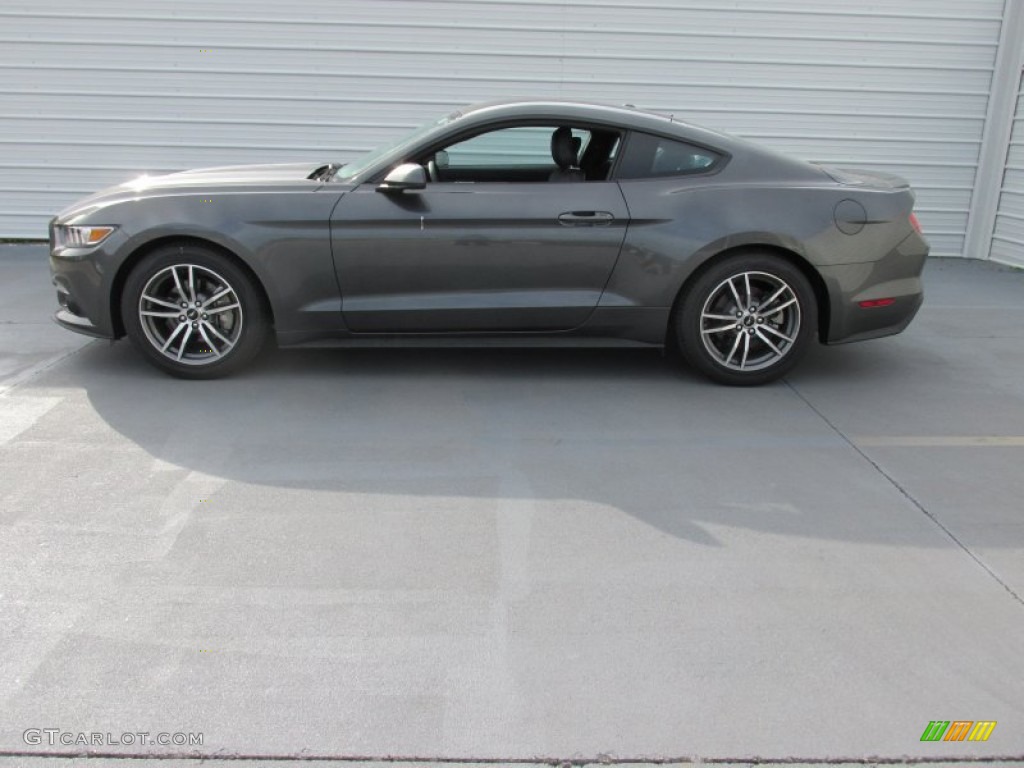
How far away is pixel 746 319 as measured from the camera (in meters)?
5.29

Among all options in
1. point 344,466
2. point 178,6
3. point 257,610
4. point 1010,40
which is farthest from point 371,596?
point 1010,40

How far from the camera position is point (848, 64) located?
9242 millimetres

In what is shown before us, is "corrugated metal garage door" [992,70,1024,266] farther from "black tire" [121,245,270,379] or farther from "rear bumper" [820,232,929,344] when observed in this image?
"black tire" [121,245,270,379]

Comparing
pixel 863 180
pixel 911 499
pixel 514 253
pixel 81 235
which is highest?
pixel 863 180

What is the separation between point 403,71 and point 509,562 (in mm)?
6830

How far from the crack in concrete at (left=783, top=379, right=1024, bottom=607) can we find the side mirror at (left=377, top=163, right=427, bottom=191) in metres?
2.39

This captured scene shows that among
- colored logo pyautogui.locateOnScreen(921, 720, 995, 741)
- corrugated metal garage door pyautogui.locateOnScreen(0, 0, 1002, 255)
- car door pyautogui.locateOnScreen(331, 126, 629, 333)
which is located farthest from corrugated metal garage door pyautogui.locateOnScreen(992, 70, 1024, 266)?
colored logo pyautogui.locateOnScreen(921, 720, 995, 741)

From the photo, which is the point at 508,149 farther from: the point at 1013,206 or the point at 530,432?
the point at 1013,206

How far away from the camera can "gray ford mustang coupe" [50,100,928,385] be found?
16.7ft

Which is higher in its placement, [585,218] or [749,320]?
[585,218]

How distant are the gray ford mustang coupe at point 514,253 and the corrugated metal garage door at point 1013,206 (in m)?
4.78

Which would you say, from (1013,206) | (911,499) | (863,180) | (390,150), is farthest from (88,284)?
(1013,206)

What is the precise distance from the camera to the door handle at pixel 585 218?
5.11 m


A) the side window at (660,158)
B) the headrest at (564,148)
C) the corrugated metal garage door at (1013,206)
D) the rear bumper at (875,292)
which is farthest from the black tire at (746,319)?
the corrugated metal garage door at (1013,206)
